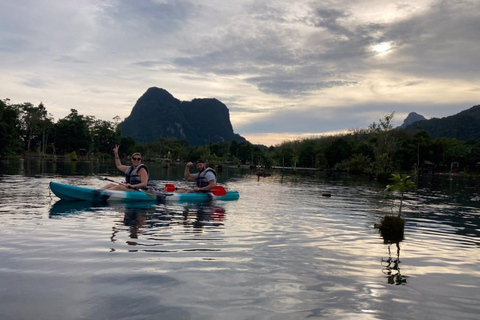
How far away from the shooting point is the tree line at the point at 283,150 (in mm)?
64688

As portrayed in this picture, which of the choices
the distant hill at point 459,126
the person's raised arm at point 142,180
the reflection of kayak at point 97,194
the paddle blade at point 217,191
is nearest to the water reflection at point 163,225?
the reflection of kayak at point 97,194

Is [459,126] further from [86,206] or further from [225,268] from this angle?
[225,268]

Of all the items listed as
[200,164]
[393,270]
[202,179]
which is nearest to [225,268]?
[393,270]

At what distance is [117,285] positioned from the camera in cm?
548

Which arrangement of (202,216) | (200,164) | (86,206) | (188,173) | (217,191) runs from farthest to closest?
(217,191), (188,173), (200,164), (86,206), (202,216)

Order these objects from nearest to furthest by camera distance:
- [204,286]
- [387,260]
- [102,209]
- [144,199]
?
[204,286], [387,260], [102,209], [144,199]

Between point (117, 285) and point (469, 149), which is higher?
point (469, 149)

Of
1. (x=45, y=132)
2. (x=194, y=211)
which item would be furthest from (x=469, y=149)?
(x=45, y=132)

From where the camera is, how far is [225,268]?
658 centimetres

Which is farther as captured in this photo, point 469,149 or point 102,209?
point 469,149

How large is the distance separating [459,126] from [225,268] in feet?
431

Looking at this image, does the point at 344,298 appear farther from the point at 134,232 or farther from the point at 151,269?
the point at 134,232

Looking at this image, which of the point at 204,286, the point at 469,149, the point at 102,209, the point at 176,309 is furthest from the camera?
the point at 469,149

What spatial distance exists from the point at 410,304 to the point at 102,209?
35.6 ft
